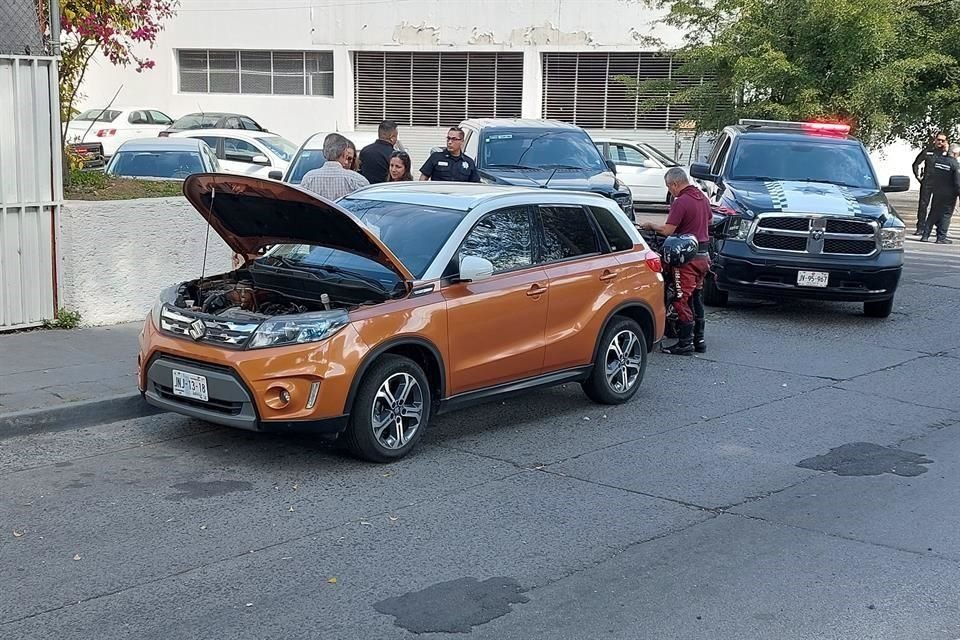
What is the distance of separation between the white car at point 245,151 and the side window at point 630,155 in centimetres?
674

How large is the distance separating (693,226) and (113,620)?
7338 millimetres

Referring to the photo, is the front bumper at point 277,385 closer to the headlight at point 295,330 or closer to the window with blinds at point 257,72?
the headlight at point 295,330

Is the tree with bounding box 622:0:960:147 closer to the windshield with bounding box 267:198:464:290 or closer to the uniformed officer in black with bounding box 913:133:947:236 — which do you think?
the uniformed officer in black with bounding box 913:133:947:236

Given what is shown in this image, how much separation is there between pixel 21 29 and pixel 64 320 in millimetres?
2568

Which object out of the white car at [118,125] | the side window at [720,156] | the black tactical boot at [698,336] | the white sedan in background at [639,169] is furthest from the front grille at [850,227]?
the white car at [118,125]

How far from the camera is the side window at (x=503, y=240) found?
8195 mm

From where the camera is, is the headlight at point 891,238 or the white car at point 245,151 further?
the white car at point 245,151

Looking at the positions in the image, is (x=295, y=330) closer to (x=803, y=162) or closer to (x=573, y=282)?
(x=573, y=282)

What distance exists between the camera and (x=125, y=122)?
32844 millimetres

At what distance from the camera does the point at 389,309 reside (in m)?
7.46

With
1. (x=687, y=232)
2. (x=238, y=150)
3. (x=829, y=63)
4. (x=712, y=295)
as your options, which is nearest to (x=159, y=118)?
(x=238, y=150)

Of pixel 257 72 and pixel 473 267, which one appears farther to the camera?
pixel 257 72

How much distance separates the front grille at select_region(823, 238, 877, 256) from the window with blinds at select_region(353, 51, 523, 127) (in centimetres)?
2134

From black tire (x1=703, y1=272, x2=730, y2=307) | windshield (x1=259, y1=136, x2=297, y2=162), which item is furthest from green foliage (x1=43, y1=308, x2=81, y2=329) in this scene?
windshield (x1=259, y1=136, x2=297, y2=162)
